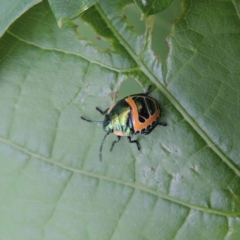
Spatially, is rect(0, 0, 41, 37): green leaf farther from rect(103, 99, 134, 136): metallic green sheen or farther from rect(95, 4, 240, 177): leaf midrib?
rect(103, 99, 134, 136): metallic green sheen

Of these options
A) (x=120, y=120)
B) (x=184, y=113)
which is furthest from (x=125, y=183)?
(x=184, y=113)

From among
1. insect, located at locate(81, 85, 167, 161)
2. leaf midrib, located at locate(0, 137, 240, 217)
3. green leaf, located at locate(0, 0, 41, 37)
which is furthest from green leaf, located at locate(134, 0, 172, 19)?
leaf midrib, located at locate(0, 137, 240, 217)

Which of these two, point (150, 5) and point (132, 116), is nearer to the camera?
point (150, 5)

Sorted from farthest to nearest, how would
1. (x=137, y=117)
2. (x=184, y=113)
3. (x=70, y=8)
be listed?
(x=137, y=117) → (x=184, y=113) → (x=70, y=8)

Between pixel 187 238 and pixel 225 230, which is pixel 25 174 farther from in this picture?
pixel 225 230

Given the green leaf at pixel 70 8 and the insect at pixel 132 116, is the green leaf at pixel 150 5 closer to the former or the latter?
the green leaf at pixel 70 8

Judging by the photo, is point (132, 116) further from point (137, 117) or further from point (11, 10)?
point (11, 10)
